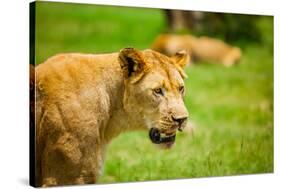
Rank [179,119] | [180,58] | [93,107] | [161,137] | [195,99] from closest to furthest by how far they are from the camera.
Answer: [93,107] → [179,119] → [161,137] → [180,58] → [195,99]

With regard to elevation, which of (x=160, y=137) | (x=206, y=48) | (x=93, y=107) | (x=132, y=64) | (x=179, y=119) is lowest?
(x=160, y=137)

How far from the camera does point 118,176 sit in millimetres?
Answer: 7652

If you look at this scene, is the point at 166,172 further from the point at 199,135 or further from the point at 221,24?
the point at 221,24

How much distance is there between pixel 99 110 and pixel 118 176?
3.51ft

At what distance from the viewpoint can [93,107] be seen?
684 cm

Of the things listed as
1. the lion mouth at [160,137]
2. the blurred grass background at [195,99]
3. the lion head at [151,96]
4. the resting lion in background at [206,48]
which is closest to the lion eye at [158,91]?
the lion head at [151,96]

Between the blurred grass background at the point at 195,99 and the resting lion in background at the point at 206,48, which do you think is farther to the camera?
the resting lion in background at the point at 206,48

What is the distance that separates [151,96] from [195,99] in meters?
2.17

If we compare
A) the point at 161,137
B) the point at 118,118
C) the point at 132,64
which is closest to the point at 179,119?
the point at 161,137

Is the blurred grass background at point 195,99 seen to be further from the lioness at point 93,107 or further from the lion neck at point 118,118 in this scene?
the lion neck at point 118,118

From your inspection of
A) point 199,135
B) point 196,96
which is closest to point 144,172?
point 199,135

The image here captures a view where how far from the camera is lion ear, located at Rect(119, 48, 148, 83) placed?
6.96 meters

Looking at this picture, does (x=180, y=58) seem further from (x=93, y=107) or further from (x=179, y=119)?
(x=93, y=107)

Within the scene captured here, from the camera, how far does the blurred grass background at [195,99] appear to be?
7.55 m
